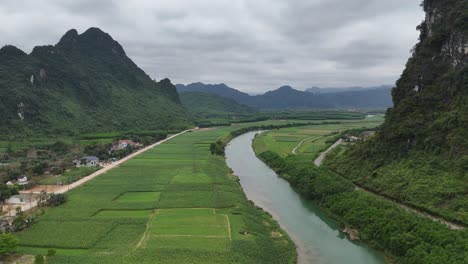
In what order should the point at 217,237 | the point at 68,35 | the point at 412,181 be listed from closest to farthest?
the point at 217,237
the point at 412,181
the point at 68,35

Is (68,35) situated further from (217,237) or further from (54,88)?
(217,237)

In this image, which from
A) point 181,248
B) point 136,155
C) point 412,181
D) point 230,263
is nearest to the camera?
point 230,263

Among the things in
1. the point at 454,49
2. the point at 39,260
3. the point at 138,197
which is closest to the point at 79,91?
the point at 138,197

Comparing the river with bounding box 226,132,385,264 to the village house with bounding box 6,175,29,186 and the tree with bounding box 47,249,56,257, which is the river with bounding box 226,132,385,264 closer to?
the tree with bounding box 47,249,56,257

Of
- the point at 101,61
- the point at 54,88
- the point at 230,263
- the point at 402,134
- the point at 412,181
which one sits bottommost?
the point at 230,263

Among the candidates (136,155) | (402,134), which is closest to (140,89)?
(136,155)

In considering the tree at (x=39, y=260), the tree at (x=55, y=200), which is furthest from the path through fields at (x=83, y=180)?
the tree at (x=39, y=260)

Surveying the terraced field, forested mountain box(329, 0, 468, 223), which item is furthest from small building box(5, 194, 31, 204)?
forested mountain box(329, 0, 468, 223)
